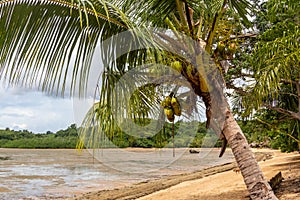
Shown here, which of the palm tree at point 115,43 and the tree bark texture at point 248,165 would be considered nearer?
the palm tree at point 115,43

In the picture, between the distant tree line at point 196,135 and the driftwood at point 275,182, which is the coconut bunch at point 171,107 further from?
the driftwood at point 275,182

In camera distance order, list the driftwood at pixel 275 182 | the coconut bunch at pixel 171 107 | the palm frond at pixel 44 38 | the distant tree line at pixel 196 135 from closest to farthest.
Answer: the palm frond at pixel 44 38
the coconut bunch at pixel 171 107
the distant tree line at pixel 196 135
the driftwood at pixel 275 182

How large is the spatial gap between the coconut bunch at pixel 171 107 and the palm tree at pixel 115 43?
267 mm

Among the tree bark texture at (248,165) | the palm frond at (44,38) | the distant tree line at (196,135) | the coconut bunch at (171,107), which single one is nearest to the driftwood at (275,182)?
the distant tree line at (196,135)

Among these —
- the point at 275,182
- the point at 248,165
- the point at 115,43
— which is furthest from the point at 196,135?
the point at 275,182

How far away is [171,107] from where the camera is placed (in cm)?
369

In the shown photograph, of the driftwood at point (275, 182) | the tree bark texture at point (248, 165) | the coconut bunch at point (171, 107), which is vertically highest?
the coconut bunch at point (171, 107)

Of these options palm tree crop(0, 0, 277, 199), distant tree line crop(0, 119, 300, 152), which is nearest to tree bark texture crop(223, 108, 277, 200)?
palm tree crop(0, 0, 277, 199)

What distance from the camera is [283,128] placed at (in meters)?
9.51

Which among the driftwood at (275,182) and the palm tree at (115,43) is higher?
the palm tree at (115,43)

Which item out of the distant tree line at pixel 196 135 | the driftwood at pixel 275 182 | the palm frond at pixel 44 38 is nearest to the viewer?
the palm frond at pixel 44 38

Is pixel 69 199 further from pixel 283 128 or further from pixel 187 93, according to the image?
pixel 187 93

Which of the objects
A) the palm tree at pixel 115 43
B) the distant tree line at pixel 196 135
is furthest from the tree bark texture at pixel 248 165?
the distant tree line at pixel 196 135

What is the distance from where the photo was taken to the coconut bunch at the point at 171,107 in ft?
12.0
